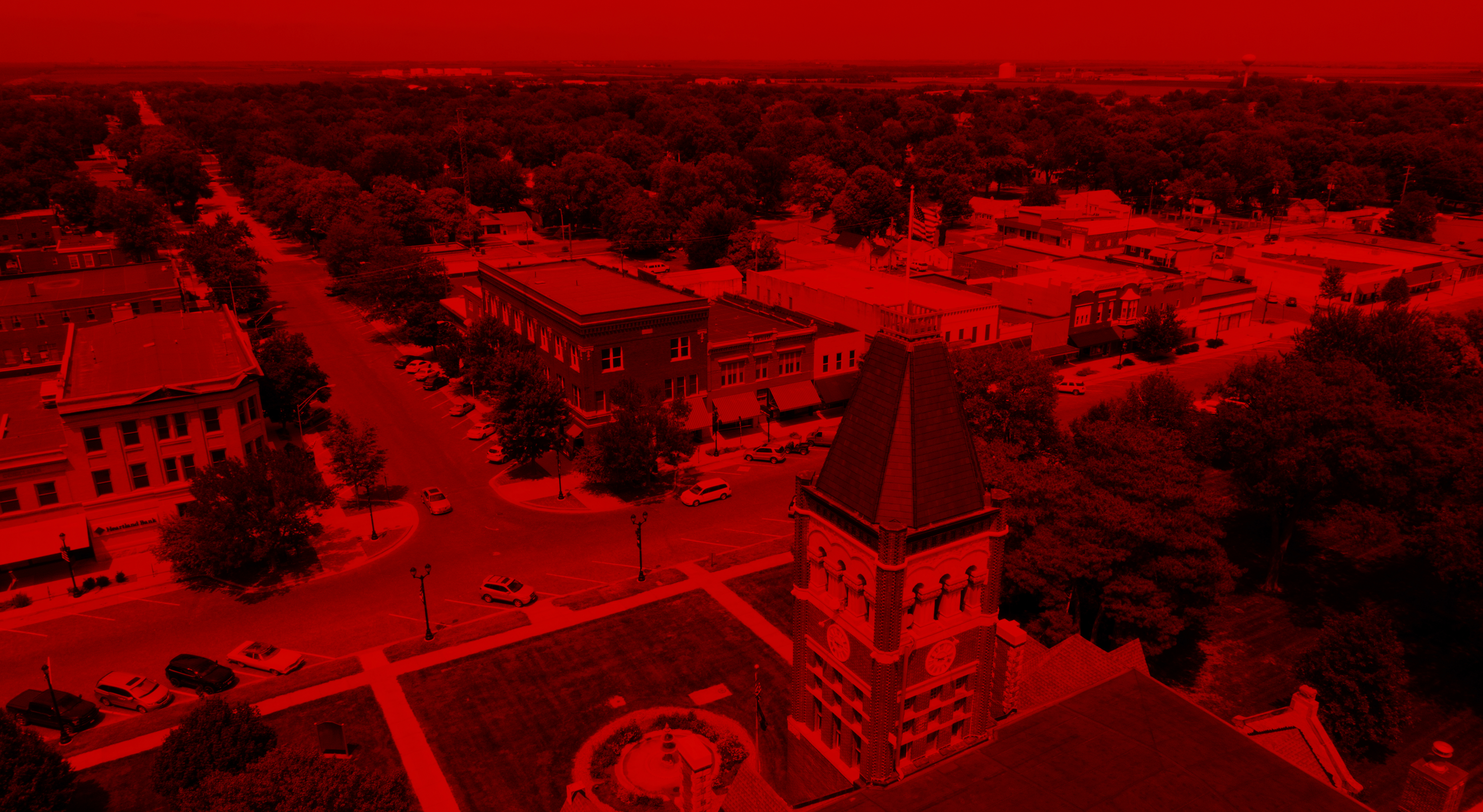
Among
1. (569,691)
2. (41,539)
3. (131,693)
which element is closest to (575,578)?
(569,691)

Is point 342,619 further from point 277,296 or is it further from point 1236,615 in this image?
point 277,296

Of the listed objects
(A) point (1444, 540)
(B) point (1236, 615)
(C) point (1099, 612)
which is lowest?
(B) point (1236, 615)

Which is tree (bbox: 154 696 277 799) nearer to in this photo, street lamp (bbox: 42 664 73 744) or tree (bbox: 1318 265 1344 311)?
street lamp (bbox: 42 664 73 744)

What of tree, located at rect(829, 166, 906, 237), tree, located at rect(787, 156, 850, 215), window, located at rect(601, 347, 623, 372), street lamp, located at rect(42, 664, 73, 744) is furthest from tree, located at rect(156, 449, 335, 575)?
tree, located at rect(787, 156, 850, 215)

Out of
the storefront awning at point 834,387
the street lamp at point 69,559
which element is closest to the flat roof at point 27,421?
the street lamp at point 69,559

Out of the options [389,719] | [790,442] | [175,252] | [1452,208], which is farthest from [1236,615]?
[1452,208]
